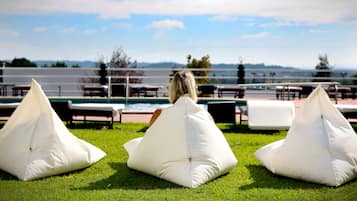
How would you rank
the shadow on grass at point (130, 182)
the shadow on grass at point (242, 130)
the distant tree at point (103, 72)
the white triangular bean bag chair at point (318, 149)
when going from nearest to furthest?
the shadow on grass at point (130, 182) → the white triangular bean bag chair at point (318, 149) → the shadow on grass at point (242, 130) → the distant tree at point (103, 72)

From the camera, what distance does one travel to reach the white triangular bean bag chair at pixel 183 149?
14.7 feet

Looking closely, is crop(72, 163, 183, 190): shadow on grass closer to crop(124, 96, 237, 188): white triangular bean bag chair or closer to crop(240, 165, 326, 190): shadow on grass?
crop(124, 96, 237, 188): white triangular bean bag chair

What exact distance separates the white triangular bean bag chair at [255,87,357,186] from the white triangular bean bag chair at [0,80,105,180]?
6.49ft

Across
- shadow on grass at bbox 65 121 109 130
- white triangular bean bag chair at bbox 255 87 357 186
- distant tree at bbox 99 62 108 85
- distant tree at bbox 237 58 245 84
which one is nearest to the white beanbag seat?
shadow on grass at bbox 65 121 109 130

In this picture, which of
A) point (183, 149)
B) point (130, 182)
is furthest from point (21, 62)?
point (183, 149)

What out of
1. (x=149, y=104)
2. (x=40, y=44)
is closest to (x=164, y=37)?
(x=149, y=104)

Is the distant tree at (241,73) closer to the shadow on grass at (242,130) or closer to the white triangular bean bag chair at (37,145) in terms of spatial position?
the shadow on grass at (242,130)

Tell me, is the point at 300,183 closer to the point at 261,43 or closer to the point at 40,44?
the point at 40,44

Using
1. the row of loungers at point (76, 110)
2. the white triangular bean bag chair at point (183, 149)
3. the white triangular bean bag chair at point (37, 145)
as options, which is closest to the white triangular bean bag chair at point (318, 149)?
the white triangular bean bag chair at point (183, 149)

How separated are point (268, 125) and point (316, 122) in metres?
2.76

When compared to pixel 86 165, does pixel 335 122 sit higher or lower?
higher

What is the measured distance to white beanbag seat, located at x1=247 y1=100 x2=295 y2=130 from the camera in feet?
24.6

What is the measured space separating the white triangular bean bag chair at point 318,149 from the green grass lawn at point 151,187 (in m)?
0.09

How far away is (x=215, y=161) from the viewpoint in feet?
15.1
